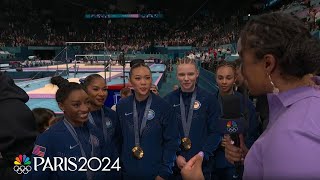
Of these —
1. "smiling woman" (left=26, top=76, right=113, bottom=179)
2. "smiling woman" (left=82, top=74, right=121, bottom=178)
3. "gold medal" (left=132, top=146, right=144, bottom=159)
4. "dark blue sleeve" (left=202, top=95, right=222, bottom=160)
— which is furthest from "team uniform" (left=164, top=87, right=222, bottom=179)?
"smiling woman" (left=26, top=76, right=113, bottom=179)

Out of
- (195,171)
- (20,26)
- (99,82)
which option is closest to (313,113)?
(195,171)

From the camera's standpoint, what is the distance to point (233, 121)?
184 cm

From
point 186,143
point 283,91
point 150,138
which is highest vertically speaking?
point 283,91

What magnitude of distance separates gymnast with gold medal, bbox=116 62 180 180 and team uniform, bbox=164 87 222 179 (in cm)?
24

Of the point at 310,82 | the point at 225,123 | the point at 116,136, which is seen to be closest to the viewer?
the point at 310,82

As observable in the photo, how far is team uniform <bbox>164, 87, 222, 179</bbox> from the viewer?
303 centimetres

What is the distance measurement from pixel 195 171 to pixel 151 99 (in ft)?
5.47

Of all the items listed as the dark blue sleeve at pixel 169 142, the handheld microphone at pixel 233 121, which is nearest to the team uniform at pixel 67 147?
the dark blue sleeve at pixel 169 142

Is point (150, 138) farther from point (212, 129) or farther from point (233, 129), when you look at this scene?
point (233, 129)

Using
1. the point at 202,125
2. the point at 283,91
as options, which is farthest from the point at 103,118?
the point at 283,91

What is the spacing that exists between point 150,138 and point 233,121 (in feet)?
3.63

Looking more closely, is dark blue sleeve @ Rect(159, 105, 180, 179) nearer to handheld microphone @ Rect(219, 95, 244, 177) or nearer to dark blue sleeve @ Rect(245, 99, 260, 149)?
dark blue sleeve @ Rect(245, 99, 260, 149)

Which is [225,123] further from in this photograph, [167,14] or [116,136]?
[167,14]

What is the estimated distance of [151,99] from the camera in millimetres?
2932
